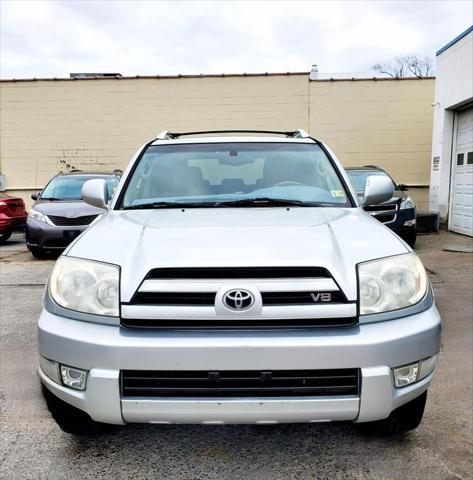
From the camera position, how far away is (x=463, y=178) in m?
10.7

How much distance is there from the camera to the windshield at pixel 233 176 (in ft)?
9.85

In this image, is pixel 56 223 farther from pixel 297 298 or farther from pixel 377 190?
pixel 297 298

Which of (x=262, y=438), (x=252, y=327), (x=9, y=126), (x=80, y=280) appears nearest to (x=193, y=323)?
(x=252, y=327)

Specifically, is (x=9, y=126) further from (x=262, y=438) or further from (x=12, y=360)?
(x=262, y=438)

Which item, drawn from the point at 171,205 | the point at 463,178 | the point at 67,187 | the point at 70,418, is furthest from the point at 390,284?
the point at 463,178

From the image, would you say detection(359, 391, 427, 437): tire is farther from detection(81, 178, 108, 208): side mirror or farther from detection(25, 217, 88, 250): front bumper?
detection(25, 217, 88, 250): front bumper

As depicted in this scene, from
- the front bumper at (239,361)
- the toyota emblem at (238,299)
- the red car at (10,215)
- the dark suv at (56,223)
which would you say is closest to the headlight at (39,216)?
the dark suv at (56,223)

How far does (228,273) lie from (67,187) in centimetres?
771

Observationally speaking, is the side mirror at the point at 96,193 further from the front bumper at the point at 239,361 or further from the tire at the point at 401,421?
the tire at the point at 401,421

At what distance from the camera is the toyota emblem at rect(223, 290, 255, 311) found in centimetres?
189

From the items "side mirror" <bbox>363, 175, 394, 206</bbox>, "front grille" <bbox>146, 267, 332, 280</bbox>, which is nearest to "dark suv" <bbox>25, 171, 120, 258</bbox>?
"side mirror" <bbox>363, 175, 394, 206</bbox>

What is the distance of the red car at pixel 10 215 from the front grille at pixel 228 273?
9561mm

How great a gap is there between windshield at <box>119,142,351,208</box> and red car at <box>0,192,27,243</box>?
318 inches

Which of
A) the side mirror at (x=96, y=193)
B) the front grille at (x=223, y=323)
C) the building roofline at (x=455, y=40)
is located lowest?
the front grille at (x=223, y=323)
